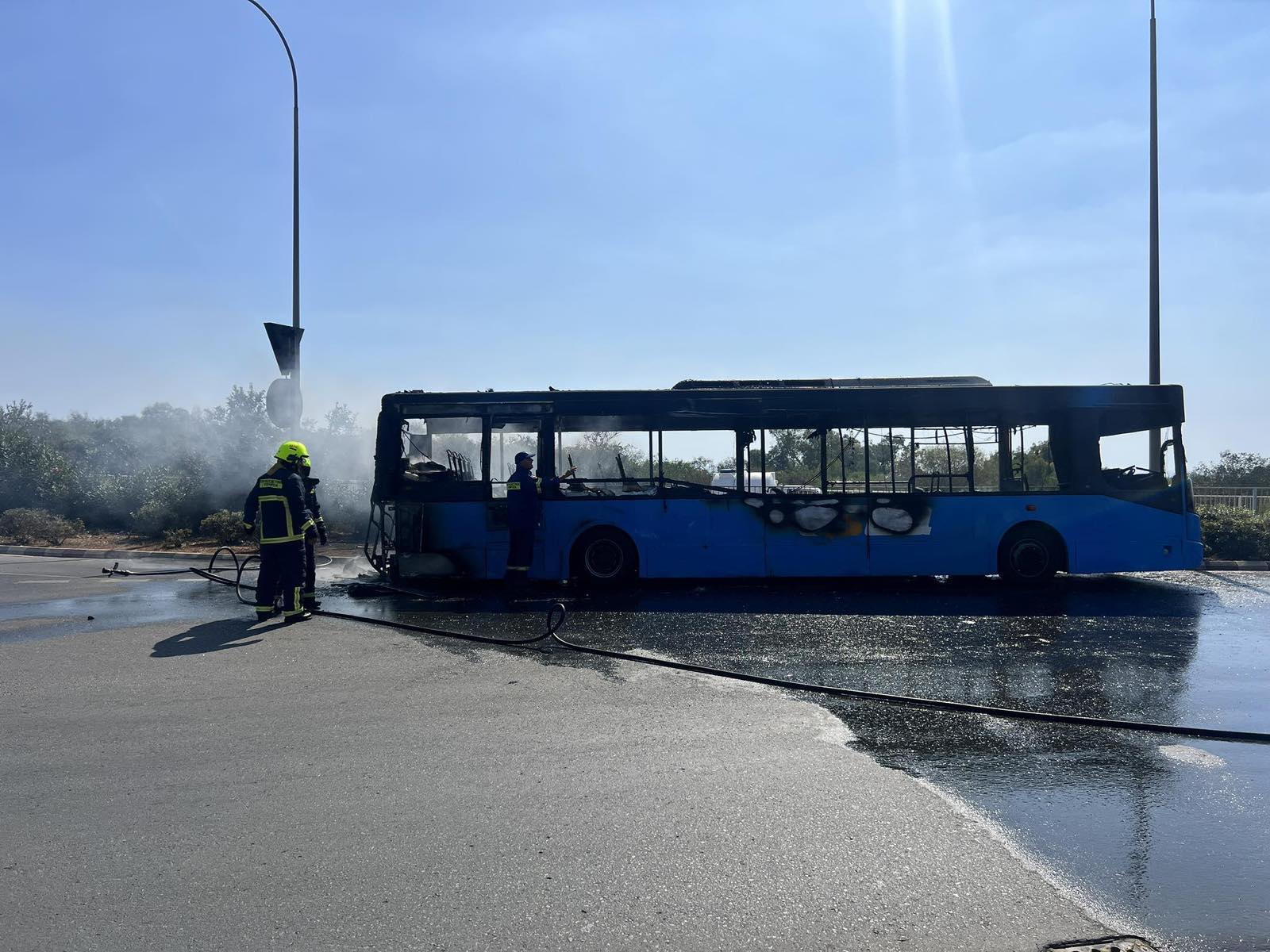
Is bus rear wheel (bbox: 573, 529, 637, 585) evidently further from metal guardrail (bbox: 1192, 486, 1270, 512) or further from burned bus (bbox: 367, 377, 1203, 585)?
metal guardrail (bbox: 1192, 486, 1270, 512)

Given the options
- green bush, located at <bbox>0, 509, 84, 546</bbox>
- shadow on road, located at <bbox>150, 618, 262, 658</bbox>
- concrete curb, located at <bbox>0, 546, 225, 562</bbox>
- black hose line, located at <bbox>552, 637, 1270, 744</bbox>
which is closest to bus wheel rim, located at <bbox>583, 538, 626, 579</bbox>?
shadow on road, located at <bbox>150, 618, 262, 658</bbox>

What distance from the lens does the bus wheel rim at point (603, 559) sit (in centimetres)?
1309

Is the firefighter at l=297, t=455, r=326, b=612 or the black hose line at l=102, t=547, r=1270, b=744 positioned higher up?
the firefighter at l=297, t=455, r=326, b=612

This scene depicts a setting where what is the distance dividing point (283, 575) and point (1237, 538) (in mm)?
17067

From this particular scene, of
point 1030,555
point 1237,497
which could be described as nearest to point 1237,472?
point 1237,497

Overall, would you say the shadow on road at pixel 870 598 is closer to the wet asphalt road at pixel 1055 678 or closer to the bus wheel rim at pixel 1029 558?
the wet asphalt road at pixel 1055 678

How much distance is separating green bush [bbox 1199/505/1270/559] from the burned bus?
18.6 ft

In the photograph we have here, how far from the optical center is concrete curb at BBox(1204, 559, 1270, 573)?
16.1 meters

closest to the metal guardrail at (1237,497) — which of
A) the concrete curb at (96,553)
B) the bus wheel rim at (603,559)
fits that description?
the bus wheel rim at (603,559)

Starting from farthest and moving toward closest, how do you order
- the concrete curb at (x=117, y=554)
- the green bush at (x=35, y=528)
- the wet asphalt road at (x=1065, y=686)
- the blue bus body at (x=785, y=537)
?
1. the green bush at (x=35, y=528)
2. the concrete curb at (x=117, y=554)
3. the blue bus body at (x=785, y=537)
4. the wet asphalt road at (x=1065, y=686)

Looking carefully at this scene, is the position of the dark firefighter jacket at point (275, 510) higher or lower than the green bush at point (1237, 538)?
higher

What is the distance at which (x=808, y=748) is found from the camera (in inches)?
219

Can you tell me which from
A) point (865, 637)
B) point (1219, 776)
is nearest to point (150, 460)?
point (865, 637)

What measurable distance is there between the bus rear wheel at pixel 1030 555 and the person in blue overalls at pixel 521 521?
21.7 ft
